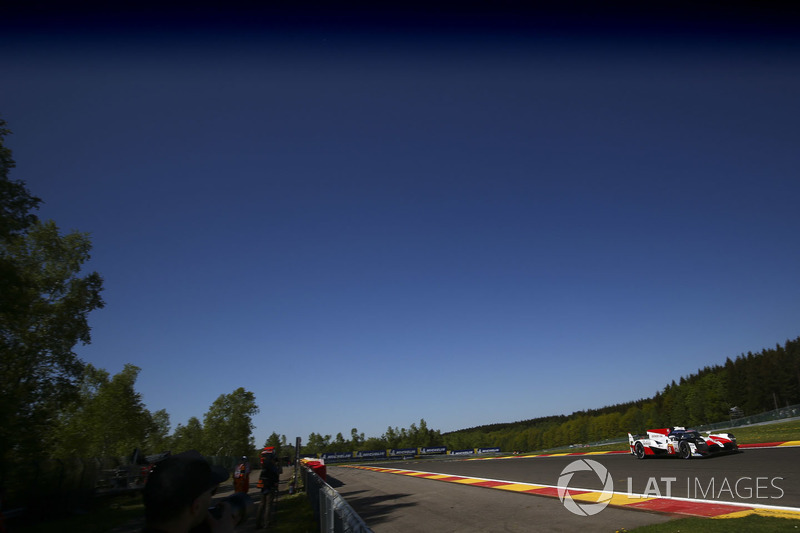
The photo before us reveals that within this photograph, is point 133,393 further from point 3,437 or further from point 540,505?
point 540,505

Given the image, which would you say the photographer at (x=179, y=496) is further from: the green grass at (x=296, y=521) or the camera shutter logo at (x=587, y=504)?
the green grass at (x=296, y=521)

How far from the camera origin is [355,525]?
3.52 m

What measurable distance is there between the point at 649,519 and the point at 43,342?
3046 cm

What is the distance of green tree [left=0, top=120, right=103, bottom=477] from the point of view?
57.2 ft

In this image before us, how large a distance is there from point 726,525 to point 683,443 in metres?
12.3

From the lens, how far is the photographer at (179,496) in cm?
172

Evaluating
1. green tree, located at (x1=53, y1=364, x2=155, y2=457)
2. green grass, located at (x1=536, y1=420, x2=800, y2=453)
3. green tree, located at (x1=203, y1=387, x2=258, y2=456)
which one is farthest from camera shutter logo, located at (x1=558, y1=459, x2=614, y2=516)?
green tree, located at (x1=203, y1=387, x2=258, y2=456)

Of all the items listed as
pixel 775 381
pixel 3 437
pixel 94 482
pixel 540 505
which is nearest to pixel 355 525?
pixel 540 505

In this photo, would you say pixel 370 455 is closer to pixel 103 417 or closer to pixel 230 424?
pixel 230 424

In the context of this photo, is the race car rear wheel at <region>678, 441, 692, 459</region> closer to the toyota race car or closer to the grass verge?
the toyota race car

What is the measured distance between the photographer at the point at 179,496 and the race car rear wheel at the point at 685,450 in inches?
756

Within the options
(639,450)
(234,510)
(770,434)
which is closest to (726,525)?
(234,510)

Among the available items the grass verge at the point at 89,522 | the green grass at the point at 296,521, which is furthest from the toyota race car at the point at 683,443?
the grass verge at the point at 89,522

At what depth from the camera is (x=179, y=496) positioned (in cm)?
175
